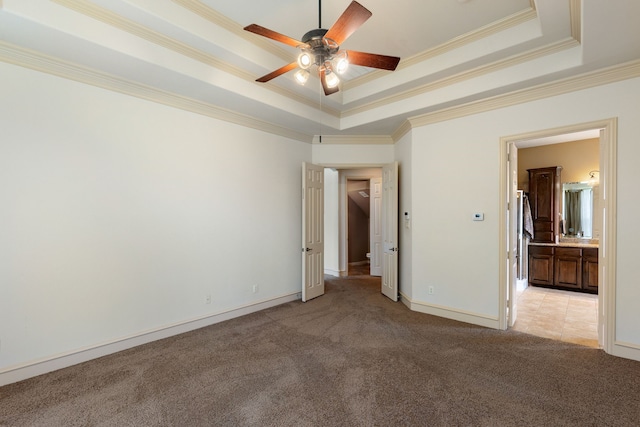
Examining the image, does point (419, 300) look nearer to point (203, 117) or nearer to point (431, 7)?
point (431, 7)

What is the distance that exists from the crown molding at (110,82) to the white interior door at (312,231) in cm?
118

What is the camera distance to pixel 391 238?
16.5ft

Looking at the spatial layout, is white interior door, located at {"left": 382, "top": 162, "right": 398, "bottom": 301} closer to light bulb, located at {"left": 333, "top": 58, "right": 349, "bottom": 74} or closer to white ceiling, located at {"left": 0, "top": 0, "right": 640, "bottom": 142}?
white ceiling, located at {"left": 0, "top": 0, "right": 640, "bottom": 142}

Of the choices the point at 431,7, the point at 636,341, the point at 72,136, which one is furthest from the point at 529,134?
the point at 72,136

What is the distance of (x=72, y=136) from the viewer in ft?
9.09

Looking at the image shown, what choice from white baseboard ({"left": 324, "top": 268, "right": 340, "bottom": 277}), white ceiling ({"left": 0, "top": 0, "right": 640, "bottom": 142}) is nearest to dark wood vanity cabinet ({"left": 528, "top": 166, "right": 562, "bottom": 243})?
white ceiling ({"left": 0, "top": 0, "right": 640, "bottom": 142})

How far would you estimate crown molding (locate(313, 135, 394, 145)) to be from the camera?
17.1 feet

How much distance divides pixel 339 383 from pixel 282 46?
3.50m

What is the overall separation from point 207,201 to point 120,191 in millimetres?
977

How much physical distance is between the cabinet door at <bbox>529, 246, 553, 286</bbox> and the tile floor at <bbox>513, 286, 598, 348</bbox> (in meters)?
0.22

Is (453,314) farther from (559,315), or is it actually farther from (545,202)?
(545,202)

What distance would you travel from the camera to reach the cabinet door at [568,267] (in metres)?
5.25

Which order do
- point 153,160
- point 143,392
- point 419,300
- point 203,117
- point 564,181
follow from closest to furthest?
point 143,392, point 153,160, point 203,117, point 419,300, point 564,181

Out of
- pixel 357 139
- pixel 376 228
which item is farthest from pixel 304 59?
pixel 376 228
